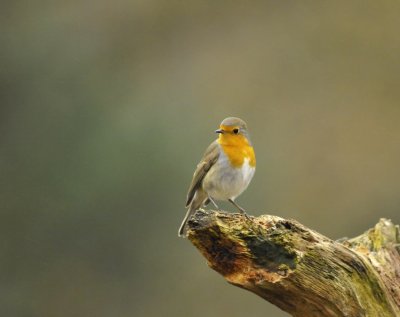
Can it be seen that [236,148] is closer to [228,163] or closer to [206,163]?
[228,163]

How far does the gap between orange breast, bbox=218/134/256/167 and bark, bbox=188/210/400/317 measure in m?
1.50

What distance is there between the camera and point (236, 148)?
574cm

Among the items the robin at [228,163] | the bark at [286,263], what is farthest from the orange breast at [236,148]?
the bark at [286,263]

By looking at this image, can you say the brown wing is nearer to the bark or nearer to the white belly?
the white belly

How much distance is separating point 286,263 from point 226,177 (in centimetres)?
172

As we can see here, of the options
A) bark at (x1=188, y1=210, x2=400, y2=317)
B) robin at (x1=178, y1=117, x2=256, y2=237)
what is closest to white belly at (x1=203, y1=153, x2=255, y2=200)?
robin at (x1=178, y1=117, x2=256, y2=237)

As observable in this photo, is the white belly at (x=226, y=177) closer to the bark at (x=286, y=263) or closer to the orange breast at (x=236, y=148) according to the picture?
the orange breast at (x=236, y=148)

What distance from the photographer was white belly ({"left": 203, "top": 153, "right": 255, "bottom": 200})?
5.71 meters

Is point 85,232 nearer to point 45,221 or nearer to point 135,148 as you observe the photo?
point 45,221

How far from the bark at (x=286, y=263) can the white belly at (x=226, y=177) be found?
4.91ft

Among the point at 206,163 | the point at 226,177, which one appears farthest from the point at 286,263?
the point at 206,163

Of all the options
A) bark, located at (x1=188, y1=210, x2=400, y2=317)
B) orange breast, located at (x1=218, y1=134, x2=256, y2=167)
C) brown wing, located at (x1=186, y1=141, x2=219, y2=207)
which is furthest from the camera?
brown wing, located at (x1=186, y1=141, x2=219, y2=207)

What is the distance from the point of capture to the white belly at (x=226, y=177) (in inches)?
225

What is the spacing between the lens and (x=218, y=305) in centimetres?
1241
